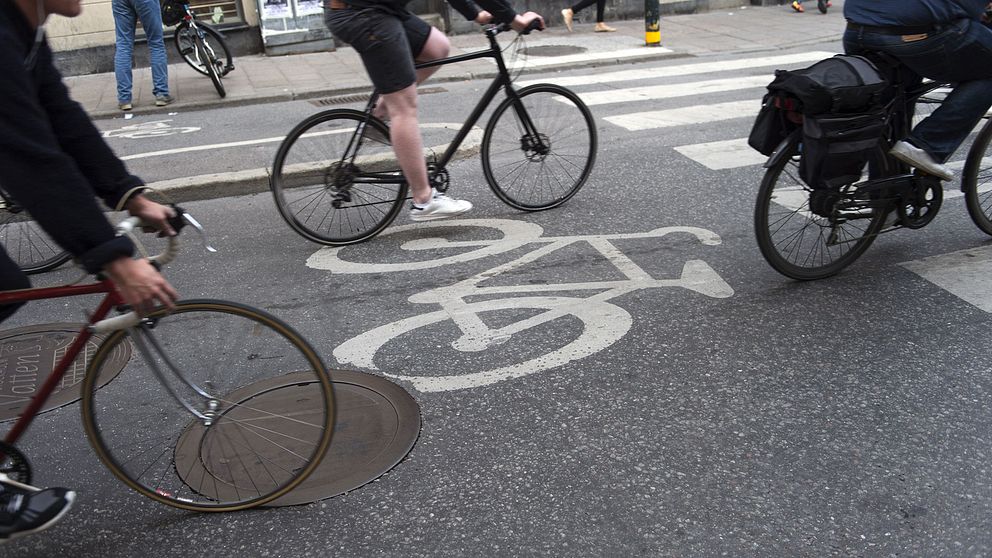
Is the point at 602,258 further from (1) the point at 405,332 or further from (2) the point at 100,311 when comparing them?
(2) the point at 100,311

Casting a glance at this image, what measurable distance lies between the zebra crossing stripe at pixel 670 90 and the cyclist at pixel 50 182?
6.91 m

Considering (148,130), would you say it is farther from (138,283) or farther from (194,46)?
(138,283)

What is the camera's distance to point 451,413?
3416 mm

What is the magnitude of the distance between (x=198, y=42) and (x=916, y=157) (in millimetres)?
8828

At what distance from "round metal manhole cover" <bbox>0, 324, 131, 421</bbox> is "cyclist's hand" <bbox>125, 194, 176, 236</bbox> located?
72cm

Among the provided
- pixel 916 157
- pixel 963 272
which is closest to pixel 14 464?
pixel 916 157

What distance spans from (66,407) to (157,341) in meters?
1.24

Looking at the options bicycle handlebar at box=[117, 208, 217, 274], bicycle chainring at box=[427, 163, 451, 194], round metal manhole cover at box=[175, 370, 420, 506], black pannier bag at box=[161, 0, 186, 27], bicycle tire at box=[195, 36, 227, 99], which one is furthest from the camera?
black pannier bag at box=[161, 0, 186, 27]

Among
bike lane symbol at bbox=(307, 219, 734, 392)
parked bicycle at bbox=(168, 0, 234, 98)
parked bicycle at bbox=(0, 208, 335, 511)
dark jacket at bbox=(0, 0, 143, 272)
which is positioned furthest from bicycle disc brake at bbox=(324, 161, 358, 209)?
parked bicycle at bbox=(168, 0, 234, 98)

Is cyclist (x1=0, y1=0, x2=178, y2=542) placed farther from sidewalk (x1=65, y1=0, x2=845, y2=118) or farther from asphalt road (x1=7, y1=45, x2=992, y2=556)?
sidewalk (x1=65, y1=0, x2=845, y2=118)

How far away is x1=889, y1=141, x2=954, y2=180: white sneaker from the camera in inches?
169

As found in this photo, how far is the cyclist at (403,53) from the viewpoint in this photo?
182 inches

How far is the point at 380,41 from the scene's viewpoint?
15.2 ft

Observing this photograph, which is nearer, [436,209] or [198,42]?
[436,209]
